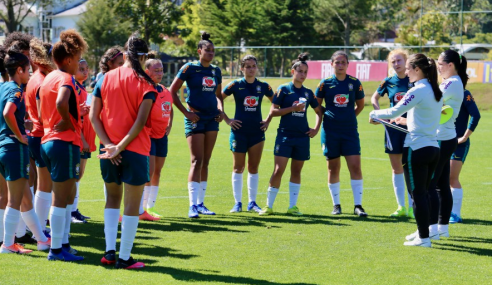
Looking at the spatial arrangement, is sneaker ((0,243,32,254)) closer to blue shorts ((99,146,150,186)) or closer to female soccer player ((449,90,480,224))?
blue shorts ((99,146,150,186))

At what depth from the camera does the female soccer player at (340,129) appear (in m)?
9.27

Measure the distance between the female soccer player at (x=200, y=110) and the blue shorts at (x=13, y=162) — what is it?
293 cm

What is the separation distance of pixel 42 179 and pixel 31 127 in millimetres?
564

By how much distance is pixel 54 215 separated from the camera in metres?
6.13

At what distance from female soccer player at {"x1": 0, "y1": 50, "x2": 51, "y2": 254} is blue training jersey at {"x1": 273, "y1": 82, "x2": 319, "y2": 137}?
3887 mm

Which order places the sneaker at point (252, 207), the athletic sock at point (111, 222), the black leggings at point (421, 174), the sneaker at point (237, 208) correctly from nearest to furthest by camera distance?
the athletic sock at point (111, 222) → the black leggings at point (421, 174) → the sneaker at point (237, 208) → the sneaker at point (252, 207)

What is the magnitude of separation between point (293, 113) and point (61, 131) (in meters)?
4.00

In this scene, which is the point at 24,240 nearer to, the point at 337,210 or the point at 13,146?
the point at 13,146

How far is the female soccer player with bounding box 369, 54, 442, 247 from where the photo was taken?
682cm

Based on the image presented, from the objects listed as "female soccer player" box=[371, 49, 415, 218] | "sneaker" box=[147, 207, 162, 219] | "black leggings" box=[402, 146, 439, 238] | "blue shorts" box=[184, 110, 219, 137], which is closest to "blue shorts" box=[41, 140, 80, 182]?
"sneaker" box=[147, 207, 162, 219]

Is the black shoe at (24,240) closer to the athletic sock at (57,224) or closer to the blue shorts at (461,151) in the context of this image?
the athletic sock at (57,224)

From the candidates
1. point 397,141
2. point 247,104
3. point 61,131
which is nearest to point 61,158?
point 61,131

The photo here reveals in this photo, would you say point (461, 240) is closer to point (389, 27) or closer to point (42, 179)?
point (42, 179)

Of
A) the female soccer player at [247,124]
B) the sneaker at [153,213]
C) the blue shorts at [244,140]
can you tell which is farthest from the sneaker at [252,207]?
the sneaker at [153,213]
